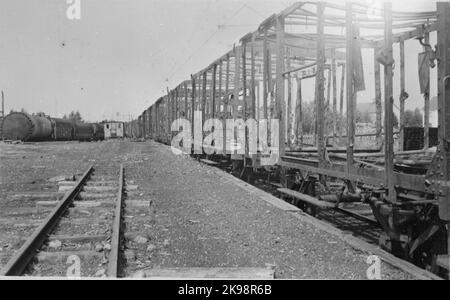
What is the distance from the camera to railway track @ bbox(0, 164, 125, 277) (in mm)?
4297

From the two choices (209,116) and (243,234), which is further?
(209,116)

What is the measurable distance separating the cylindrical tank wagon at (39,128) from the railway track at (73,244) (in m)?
27.5

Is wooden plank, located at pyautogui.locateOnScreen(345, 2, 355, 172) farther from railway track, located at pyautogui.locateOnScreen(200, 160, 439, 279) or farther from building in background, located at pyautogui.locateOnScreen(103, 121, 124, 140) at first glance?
building in background, located at pyautogui.locateOnScreen(103, 121, 124, 140)

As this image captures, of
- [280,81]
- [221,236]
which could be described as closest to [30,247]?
[221,236]

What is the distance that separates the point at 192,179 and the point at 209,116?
392 centimetres

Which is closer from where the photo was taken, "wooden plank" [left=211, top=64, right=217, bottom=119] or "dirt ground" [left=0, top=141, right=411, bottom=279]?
"dirt ground" [left=0, top=141, right=411, bottom=279]

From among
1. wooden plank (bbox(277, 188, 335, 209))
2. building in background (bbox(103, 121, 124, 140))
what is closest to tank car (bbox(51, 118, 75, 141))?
building in background (bbox(103, 121, 124, 140))

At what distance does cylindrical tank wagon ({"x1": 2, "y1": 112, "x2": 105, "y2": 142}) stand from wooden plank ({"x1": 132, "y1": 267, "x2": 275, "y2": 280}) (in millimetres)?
31788

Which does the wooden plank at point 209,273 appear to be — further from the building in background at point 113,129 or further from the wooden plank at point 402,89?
the building in background at point 113,129

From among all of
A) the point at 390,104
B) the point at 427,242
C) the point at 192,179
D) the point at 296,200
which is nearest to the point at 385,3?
the point at 390,104

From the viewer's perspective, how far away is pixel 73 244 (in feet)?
17.4

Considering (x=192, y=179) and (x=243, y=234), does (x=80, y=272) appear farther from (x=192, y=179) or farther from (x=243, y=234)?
(x=192, y=179)

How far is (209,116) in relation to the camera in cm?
1465
